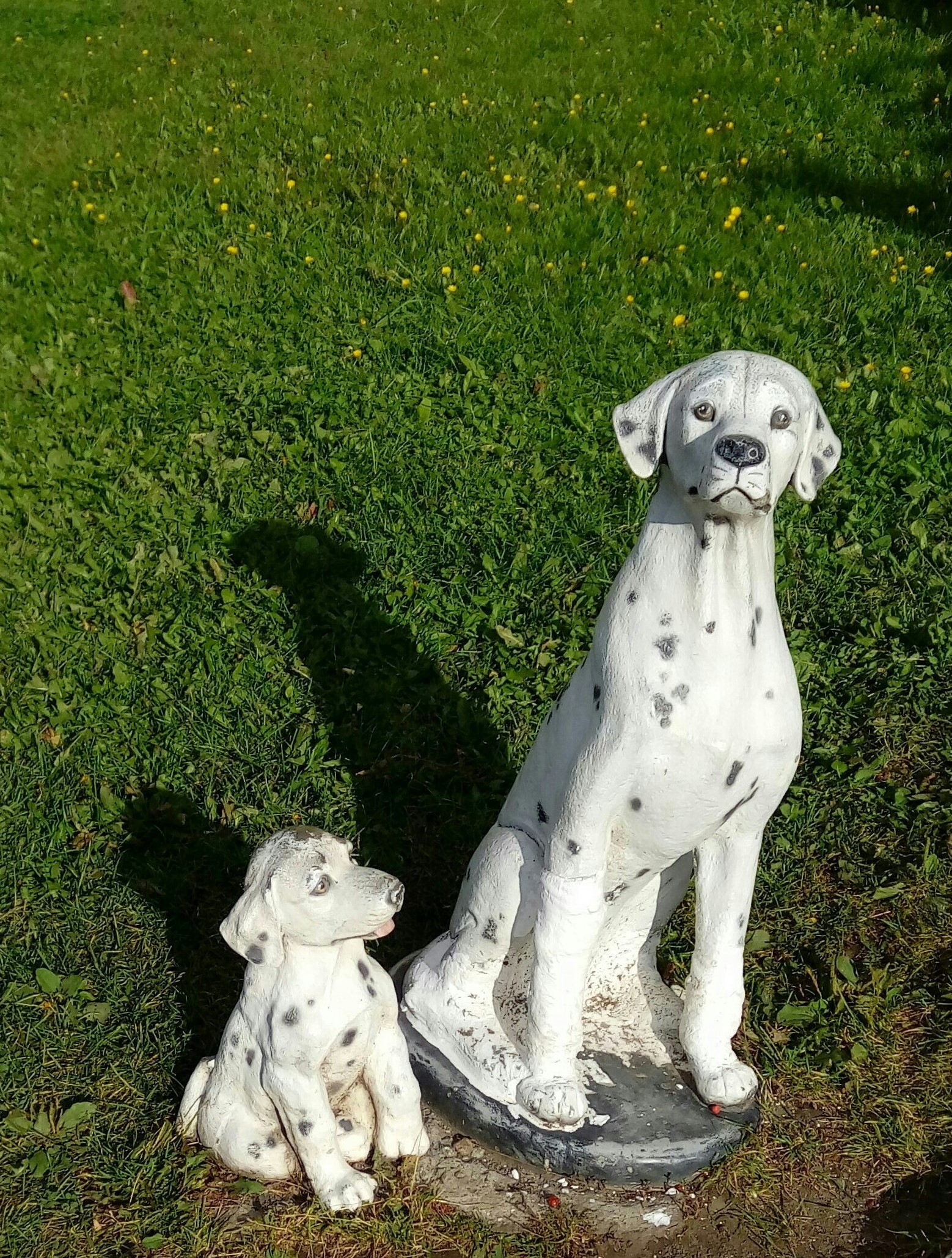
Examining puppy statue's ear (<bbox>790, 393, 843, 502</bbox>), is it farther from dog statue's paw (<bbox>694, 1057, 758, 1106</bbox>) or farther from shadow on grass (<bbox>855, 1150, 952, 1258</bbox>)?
shadow on grass (<bbox>855, 1150, 952, 1258</bbox>)

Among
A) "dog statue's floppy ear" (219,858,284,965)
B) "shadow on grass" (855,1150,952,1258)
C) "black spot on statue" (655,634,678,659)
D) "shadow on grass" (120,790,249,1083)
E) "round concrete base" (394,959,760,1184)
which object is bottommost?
"shadow on grass" (120,790,249,1083)

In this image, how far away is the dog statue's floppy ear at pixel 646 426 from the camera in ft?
9.07

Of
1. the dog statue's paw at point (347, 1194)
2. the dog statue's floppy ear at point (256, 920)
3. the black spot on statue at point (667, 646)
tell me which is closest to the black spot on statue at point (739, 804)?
the black spot on statue at point (667, 646)

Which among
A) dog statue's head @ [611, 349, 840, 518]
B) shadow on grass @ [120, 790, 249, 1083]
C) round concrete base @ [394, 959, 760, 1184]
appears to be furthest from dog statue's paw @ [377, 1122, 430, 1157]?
dog statue's head @ [611, 349, 840, 518]

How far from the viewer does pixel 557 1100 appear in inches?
128

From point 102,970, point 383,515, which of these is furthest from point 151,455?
point 102,970

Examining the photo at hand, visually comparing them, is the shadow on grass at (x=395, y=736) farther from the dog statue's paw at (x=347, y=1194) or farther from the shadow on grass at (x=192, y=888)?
the dog statue's paw at (x=347, y=1194)

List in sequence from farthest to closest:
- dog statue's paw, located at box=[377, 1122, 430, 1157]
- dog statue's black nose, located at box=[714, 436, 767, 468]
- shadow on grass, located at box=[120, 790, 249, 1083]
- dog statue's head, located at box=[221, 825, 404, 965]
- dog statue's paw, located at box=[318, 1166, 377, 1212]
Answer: shadow on grass, located at box=[120, 790, 249, 1083] → dog statue's paw, located at box=[377, 1122, 430, 1157] → dog statue's paw, located at box=[318, 1166, 377, 1212] → dog statue's head, located at box=[221, 825, 404, 965] → dog statue's black nose, located at box=[714, 436, 767, 468]

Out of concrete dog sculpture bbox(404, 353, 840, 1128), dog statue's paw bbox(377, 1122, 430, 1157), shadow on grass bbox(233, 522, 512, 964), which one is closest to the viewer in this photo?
concrete dog sculpture bbox(404, 353, 840, 1128)

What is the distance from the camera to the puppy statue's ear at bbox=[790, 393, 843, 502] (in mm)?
2746

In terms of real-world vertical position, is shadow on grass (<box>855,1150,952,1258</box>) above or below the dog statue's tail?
below

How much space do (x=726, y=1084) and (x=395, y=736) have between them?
2125mm

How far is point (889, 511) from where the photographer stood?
578 cm

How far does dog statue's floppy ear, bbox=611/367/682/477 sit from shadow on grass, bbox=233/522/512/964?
7.42ft
